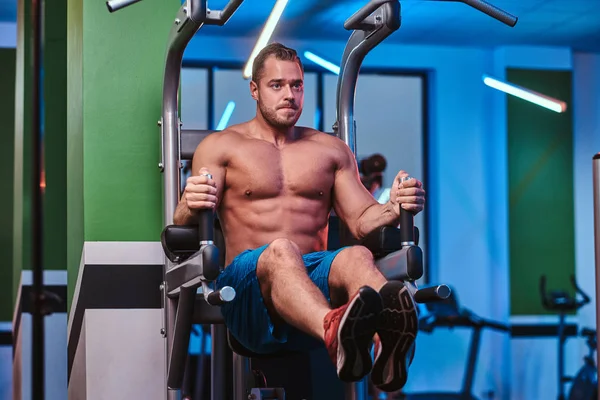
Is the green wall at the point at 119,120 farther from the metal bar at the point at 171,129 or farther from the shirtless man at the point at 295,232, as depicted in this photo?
the shirtless man at the point at 295,232

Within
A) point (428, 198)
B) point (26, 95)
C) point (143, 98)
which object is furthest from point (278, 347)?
point (428, 198)

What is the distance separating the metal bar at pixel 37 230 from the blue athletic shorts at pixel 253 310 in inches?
54.0

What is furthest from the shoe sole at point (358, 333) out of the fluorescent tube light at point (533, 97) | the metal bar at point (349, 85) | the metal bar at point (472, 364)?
the metal bar at point (472, 364)

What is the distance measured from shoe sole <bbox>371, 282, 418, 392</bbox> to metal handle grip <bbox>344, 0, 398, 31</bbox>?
955 millimetres

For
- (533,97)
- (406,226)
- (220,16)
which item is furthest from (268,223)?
(533,97)

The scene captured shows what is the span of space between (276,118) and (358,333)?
1100mm

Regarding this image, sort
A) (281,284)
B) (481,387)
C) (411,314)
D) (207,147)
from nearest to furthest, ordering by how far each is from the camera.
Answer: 1. (411,314)
2. (281,284)
3. (207,147)
4. (481,387)

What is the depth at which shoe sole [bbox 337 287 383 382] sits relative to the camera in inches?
72.1

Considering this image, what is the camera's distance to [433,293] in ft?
7.06

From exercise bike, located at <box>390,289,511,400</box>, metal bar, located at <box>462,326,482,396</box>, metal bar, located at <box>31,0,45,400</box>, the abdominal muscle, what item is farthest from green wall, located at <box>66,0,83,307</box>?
metal bar, located at <box>462,326,482,396</box>

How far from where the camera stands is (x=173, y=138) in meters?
2.83

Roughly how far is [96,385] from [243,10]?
4.01 meters

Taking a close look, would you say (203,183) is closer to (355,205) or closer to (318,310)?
(318,310)

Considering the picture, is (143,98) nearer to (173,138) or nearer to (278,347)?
(173,138)
